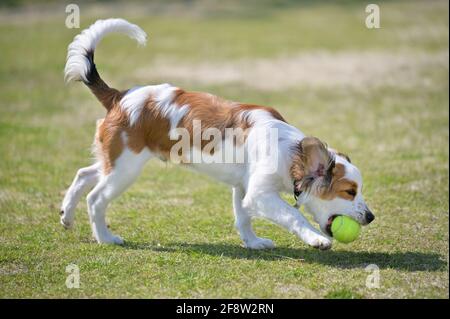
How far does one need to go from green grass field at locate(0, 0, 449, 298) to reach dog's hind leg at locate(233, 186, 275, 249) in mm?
125

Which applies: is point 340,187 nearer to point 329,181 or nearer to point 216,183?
point 329,181

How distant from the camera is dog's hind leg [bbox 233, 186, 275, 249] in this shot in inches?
250

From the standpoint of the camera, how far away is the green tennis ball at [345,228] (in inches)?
225

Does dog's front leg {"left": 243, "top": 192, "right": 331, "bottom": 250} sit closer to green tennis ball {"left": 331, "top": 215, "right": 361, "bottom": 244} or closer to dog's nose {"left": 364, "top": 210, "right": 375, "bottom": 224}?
green tennis ball {"left": 331, "top": 215, "right": 361, "bottom": 244}

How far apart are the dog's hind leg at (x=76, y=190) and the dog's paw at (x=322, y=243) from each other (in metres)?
2.24

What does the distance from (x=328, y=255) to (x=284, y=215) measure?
2.16 ft

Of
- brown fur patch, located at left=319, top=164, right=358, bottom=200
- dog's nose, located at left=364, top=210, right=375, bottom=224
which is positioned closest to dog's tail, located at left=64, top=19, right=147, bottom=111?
brown fur patch, located at left=319, top=164, right=358, bottom=200

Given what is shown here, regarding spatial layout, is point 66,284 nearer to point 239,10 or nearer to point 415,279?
point 415,279

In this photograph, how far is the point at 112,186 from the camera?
6227mm

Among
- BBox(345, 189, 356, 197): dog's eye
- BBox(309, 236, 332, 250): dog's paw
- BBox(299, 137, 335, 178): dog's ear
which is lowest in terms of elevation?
BBox(309, 236, 332, 250): dog's paw

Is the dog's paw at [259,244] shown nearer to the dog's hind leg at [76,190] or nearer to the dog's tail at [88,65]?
the dog's hind leg at [76,190]

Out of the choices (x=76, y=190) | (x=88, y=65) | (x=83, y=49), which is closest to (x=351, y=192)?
(x=76, y=190)

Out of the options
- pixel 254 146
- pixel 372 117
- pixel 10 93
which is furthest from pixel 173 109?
pixel 10 93

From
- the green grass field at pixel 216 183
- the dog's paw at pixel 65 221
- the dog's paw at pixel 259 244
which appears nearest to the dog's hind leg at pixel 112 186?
the green grass field at pixel 216 183
